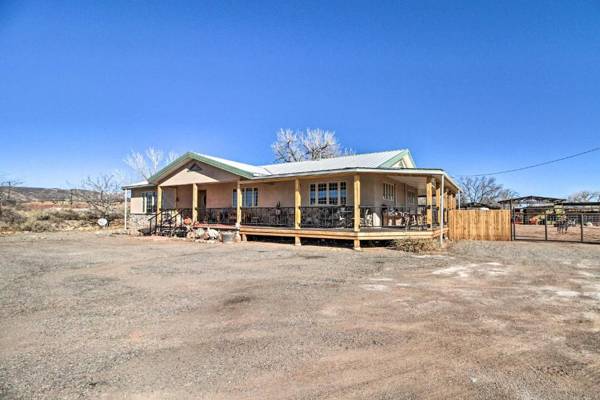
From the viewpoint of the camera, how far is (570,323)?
13.3 ft

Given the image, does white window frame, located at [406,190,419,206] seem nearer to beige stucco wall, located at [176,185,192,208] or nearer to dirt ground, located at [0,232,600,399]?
dirt ground, located at [0,232,600,399]

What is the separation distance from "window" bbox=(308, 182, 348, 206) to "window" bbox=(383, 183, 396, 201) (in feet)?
7.31

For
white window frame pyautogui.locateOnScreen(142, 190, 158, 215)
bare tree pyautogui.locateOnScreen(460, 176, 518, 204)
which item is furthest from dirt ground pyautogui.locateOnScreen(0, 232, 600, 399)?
bare tree pyautogui.locateOnScreen(460, 176, 518, 204)

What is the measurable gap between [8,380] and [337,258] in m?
8.11

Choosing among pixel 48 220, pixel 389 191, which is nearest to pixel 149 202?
pixel 48 220

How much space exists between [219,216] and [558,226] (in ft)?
67.3

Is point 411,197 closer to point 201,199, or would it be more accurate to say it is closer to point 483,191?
point 201,199

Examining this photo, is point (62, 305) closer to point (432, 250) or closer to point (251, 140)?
point (432, 250)

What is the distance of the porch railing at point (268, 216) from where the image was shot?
14414mm

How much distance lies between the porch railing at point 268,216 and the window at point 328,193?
121cm

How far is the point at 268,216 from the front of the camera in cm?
1561

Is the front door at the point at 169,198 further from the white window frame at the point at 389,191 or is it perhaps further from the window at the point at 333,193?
the white window frame at the point at 389,191

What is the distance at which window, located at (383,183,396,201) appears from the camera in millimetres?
14855

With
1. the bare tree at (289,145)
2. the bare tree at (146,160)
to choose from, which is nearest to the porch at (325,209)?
the bare tree at (289,145)
